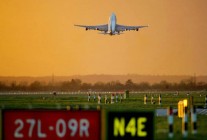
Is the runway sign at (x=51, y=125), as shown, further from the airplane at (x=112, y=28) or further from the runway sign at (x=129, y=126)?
the airplane at (x=112, y=28)

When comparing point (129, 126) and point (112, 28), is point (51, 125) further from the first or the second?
point (112, 28)

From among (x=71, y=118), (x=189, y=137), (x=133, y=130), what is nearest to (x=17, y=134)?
(x=71, y=118)

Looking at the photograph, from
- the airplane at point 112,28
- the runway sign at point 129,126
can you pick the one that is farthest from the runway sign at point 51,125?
the airplane at point 112,28

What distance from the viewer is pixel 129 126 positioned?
1579 cm

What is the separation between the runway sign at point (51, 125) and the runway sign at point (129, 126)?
344 mm

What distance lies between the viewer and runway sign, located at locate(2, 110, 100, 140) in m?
15.8

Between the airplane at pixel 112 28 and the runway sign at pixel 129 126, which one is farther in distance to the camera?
the airplane at pixel 112 28

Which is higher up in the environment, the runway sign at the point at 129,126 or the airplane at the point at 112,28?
the airplane at the point at 112,28

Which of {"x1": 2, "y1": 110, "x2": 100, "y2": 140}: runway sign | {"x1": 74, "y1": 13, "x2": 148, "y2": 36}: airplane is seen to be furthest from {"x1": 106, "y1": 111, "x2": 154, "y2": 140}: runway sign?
{"x1": 74, "y1": 13, "x2": 148, "y2": 36}: airplane

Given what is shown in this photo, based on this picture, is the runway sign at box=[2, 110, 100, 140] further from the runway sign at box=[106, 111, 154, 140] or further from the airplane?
the airplane

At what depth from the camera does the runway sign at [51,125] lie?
51.9 ft

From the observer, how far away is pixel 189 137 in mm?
21656

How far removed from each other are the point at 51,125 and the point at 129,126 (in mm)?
1843

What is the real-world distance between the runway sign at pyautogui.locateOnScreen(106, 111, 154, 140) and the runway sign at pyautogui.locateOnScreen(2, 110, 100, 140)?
0.34 m
